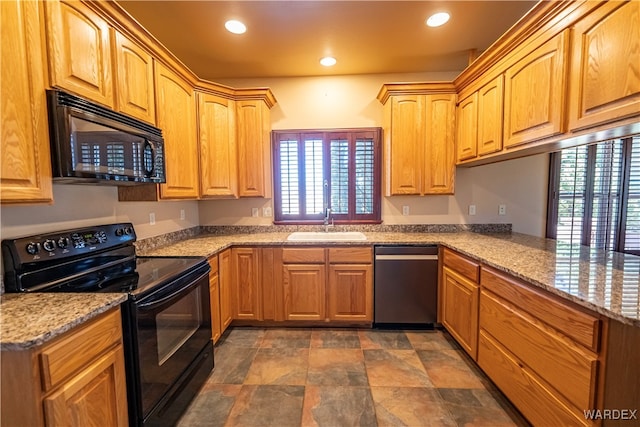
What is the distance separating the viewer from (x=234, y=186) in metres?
2.84

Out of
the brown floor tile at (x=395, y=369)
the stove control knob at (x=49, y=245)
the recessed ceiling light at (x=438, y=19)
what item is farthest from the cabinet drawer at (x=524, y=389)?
the stove control knob at (x=49, y=245)

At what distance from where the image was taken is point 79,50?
1.38m

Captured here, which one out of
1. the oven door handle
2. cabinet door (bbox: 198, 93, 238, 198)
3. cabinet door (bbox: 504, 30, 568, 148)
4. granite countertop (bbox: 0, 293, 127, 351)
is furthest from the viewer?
cabinet door (bbox: 198, 93, 238, 198)

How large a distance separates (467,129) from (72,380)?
3.12 meters

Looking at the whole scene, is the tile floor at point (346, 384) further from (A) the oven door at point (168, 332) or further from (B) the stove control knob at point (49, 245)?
(B) the stove control knob at point (49, 245)

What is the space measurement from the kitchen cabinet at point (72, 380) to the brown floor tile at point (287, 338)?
135cm

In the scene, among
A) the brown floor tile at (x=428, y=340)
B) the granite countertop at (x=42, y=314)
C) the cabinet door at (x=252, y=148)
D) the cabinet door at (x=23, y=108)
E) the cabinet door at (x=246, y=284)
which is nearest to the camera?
the granite countertop at (x=42, y=314)

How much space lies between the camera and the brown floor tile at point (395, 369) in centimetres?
195

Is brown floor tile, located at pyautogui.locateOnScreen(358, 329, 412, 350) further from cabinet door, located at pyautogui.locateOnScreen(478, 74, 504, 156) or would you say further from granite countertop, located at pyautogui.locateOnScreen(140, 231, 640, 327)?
cabinet door, located at pyautogui.locateOnScreen(478, 74, 504, 156)

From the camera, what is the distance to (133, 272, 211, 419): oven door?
132cm

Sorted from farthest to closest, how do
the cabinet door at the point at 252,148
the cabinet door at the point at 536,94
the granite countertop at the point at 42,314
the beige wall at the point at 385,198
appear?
the beige wall at the point at 385,198 → the cabinet door at the point at 252,148 → the cabinet door at the point at 536,94 → the granite countertop at the point at 42,314

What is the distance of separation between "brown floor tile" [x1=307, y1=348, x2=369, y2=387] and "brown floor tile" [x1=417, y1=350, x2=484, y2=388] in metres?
0.50

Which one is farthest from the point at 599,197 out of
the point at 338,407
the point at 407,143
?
the point at 338,407

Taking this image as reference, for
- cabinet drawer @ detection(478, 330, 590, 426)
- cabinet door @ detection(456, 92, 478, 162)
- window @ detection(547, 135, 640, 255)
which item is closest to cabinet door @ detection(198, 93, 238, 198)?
cabinet door @ detection(456, 92, 478, 162)
